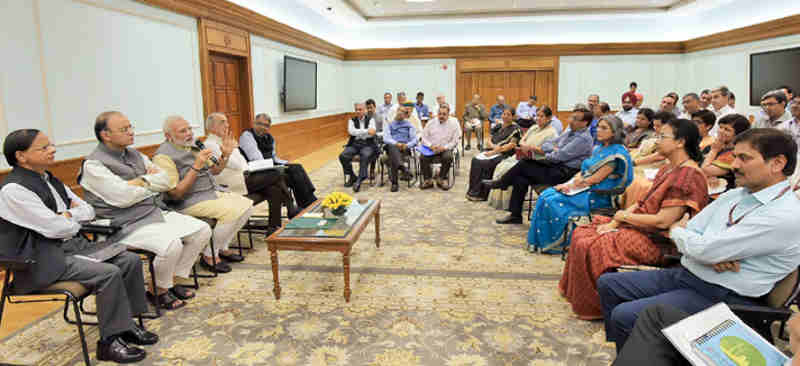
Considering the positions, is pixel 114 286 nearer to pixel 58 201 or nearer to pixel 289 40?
pixel 58 201

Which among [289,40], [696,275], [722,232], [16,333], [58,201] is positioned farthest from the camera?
[289,40]

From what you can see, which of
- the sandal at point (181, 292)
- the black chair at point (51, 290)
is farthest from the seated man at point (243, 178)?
the black chair at point (51, 290)

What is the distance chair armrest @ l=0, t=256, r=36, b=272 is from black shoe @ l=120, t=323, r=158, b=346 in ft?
2.10

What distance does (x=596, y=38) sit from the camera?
13398mm

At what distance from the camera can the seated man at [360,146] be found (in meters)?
7.21

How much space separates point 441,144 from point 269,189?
3185 mm

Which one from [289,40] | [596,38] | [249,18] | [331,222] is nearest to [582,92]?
[596,38]

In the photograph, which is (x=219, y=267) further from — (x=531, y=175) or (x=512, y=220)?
(x=531, y=175)

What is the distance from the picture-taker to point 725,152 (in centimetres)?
394

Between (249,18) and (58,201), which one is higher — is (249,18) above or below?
above

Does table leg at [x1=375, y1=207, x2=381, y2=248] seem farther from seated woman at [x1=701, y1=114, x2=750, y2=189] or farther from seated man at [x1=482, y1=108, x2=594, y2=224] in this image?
seated woman at [x1=701, y1=114, x2=750, y2=189]

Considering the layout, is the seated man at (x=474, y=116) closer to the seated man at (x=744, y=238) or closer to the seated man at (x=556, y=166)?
the seated man at (x=556, y=166)

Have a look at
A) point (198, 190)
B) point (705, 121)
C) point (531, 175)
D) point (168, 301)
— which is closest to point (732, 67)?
point (705, 121)

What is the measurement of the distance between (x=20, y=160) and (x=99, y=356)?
110 centimetres
